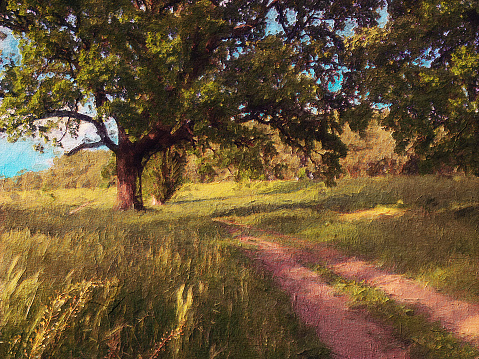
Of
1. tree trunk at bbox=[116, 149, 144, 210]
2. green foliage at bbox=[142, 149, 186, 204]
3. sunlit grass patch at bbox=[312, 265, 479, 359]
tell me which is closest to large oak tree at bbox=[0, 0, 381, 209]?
tree trunk at bbox=[116, 149, 144, 210]

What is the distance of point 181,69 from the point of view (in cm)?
1193

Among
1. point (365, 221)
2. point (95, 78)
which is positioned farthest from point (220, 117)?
point (365, 221)

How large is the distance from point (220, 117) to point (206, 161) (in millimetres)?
2879

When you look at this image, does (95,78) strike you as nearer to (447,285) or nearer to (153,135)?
(153,135)

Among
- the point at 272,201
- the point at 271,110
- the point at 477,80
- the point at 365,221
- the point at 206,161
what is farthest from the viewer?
the point at 272,201

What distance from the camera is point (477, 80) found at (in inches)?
397

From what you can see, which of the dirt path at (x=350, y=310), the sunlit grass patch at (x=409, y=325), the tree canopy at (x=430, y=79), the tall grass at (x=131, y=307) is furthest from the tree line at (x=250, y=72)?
the tall grass at (x=131, y=307)

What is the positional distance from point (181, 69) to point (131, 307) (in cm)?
1003

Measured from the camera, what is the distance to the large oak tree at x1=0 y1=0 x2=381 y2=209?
1075 centimetres

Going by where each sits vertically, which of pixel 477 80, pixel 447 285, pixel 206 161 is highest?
pixel 477 80

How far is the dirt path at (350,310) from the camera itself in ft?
14.2

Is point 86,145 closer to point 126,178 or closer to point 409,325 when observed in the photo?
point 126,178

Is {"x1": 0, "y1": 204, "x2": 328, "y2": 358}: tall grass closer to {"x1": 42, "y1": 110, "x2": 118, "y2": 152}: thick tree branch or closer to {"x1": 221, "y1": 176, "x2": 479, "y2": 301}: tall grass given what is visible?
{"x1": 221, "y1": 176, "x2": 479, "y2": 301}: tall grass

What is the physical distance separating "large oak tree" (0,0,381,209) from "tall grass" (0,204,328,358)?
21.5 feet
